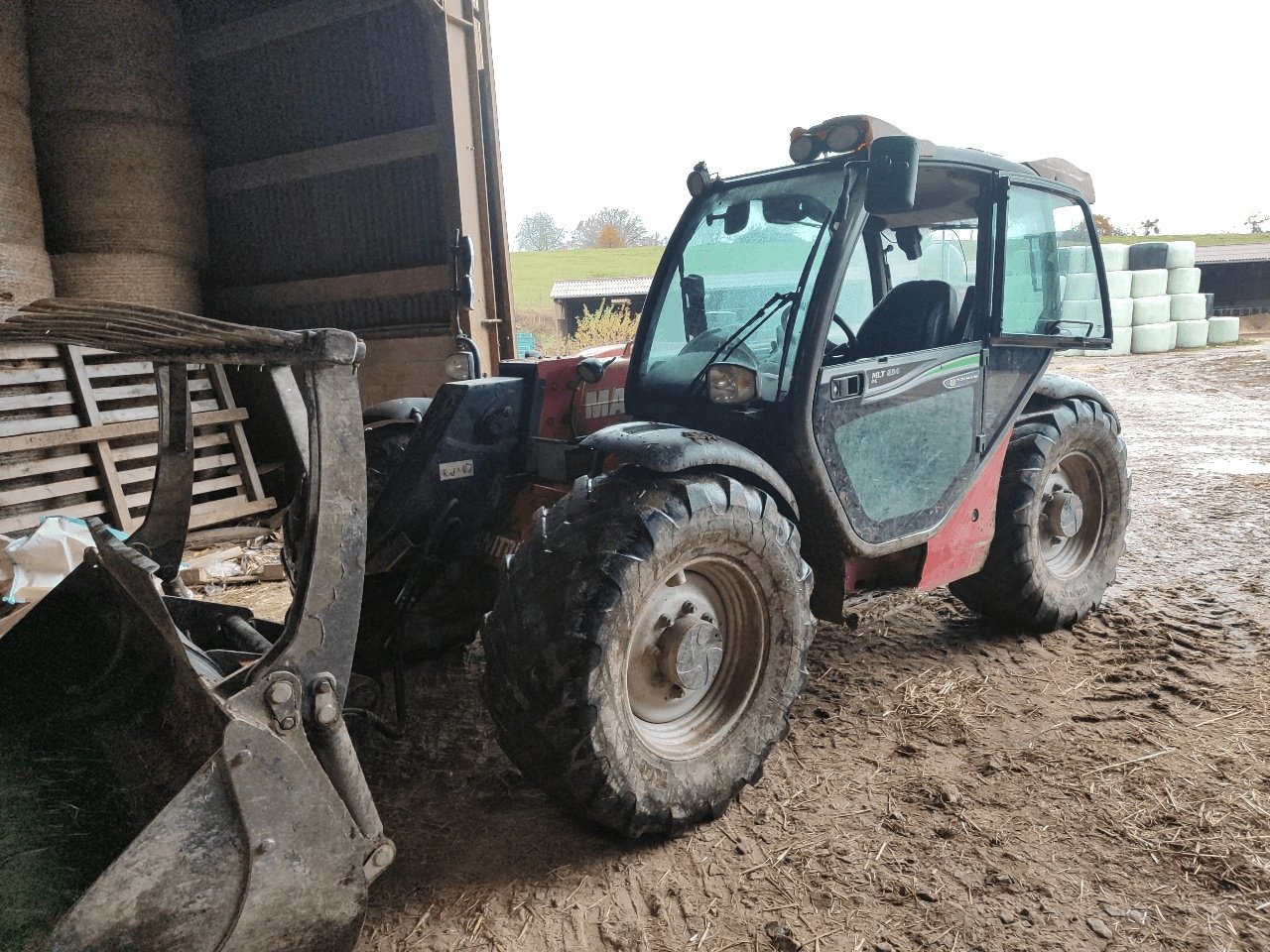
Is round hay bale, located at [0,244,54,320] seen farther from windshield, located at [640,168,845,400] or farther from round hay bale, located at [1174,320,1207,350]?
round hay bale, located at [1174,320,1207,350]

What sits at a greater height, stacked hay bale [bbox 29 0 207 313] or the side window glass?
stacked hay bale [bbox 29 0 207 313]

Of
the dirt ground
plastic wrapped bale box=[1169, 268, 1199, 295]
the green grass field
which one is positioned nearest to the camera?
the dirt ground

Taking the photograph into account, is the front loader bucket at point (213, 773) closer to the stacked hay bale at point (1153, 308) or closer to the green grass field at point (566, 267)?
the stacked hay bale at point (1153, 308)

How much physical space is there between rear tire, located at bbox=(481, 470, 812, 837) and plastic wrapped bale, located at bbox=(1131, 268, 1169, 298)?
1974cm

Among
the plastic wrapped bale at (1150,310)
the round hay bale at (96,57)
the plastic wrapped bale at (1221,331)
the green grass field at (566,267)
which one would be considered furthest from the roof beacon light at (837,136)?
the green grass field at (566,267)

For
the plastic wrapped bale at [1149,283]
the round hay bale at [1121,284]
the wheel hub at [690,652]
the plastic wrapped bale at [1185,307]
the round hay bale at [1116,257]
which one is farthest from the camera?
the round hay bale at [1116,257]

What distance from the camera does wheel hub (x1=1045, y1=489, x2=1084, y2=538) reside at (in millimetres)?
3889

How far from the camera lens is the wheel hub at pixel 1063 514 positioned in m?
3.89

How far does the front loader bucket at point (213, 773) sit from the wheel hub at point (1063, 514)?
3.11 m

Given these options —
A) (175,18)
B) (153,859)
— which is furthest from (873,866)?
(175,18)

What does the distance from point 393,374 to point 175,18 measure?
3.54 metres

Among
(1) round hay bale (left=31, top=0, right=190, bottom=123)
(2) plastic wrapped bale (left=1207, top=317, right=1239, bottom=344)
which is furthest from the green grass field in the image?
(1) round hay bale (left=31, top=0, right=190, bottom=123)

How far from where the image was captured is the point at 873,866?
244 centimetres

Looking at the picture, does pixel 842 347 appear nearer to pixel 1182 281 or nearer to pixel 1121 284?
pixel 1121 284
